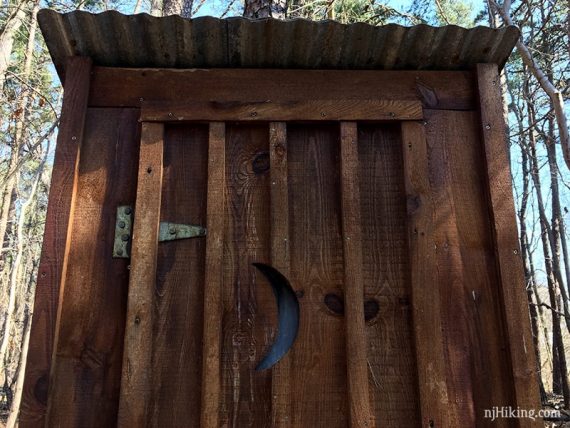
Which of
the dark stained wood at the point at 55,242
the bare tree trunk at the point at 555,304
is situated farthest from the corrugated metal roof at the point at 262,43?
the bare tree trunk at the point at 555,304

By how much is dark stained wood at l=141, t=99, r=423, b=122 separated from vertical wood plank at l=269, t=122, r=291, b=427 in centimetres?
8

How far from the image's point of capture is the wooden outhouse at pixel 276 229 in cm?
228

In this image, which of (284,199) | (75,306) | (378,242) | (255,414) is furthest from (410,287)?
(75,306)

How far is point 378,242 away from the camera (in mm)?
2494

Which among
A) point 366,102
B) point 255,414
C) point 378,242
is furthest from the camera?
point 366,102

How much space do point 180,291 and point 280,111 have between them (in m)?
1.01

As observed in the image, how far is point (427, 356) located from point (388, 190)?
0.80 m

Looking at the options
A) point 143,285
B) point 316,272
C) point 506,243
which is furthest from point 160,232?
point 506,243

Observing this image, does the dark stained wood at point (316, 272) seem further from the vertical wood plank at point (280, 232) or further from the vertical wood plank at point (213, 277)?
the vertical wood plank at point (213, 277)

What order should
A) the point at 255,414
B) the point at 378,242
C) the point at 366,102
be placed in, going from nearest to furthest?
the point at 255,414, the point at 378,242, the point at 366,102

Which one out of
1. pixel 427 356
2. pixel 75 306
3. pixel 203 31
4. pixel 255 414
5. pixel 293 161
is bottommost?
pixel 255 414

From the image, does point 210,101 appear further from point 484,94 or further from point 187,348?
point 484,94

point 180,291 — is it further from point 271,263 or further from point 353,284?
point 353,284

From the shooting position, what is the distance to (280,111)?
2633 mm
